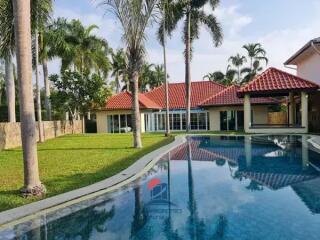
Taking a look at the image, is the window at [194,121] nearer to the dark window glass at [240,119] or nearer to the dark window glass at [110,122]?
the dark window glass at [240,119]

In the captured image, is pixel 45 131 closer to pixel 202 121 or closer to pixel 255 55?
pixel 202 121

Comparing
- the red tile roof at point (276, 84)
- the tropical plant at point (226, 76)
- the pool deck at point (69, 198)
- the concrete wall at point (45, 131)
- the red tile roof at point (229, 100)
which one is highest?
the tropical plant at point (226, 76)

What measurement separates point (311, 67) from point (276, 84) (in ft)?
14.0

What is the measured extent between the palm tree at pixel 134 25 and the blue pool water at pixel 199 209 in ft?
23.7

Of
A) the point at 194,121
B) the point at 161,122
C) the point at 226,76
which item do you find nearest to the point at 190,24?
the point at 194,121

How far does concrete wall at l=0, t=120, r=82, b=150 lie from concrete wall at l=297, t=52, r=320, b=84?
67.9 feet

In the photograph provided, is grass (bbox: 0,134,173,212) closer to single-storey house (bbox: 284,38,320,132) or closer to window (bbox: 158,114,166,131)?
single-storey house (bbox: 284,38,320,132)

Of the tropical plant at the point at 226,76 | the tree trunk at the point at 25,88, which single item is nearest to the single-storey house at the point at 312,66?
the tree trunk at the point at 25,88

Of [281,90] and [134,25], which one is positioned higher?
[134,25]

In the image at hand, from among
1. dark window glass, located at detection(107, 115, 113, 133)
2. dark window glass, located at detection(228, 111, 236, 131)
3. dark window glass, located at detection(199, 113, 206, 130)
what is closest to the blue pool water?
dark window glass, located at detection(228, 111, 236, 131)

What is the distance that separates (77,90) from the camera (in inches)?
1460

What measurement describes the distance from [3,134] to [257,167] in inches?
549

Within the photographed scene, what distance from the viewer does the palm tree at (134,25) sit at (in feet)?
59.5

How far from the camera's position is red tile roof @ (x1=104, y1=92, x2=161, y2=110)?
39.3 m
